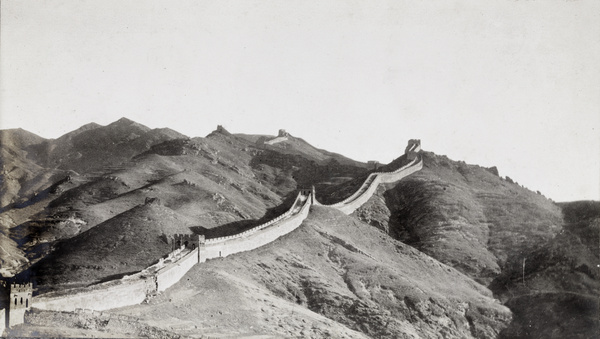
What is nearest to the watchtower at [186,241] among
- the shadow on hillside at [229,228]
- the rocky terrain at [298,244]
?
the rocky terrain at [298,244]

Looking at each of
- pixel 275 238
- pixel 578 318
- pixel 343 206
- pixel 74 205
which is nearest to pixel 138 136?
pixel 74 205

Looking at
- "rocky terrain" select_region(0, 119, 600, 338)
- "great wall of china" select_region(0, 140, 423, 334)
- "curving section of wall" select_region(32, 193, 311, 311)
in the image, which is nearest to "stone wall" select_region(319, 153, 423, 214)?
"rocky terrain" select_region(0, 119, 600, 338)

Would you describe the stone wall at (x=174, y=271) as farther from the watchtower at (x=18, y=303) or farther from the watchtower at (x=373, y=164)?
the watchtower at (x=373, y=164)

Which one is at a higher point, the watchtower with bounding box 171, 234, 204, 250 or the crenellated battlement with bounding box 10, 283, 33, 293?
the watchtower with bounding box 171, 234, 204, 250

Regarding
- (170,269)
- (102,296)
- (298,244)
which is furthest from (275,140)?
→ (102,296)

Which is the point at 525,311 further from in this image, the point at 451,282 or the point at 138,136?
the point at 138,136

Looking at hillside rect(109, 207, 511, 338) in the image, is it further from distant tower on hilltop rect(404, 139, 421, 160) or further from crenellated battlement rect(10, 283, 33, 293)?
distant tower on hilltop rect(404, 139, 421, 160)
